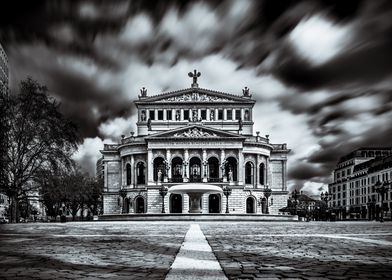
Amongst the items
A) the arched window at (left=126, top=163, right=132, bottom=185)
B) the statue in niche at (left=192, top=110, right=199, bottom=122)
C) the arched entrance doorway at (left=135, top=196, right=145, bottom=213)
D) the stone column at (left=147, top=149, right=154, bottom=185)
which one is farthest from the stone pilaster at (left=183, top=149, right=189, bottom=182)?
the arched window at (left=126, top=163, right=132, bottom=185)

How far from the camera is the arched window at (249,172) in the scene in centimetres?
7844

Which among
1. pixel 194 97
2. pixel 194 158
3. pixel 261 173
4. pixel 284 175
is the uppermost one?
pixel 194 97

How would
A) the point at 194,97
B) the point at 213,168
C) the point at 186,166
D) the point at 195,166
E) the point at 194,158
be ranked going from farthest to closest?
the point at 194,97 → the point at 213,168 → the point at 195,166 → the point at 194,158 → the point at 186,166

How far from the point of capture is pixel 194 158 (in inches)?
3017

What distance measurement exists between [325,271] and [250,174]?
72.7 m

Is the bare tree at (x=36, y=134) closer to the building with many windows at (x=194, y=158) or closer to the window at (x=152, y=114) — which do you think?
the building with many windows at (x=194, y=158)

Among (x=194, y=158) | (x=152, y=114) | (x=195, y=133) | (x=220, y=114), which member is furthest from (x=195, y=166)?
(x=152, y=114)

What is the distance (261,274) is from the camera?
6.17m

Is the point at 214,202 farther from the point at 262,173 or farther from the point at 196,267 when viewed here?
the point at 196,267

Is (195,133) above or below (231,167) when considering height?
above

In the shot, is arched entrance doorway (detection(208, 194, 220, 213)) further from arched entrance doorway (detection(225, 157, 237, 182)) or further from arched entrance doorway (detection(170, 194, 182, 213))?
arched entrance doorway (detection(170, 194, 182, 213))

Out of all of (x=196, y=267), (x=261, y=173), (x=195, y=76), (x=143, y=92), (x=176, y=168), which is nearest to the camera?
(x=196, y=267)

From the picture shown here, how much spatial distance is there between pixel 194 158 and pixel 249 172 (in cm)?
900

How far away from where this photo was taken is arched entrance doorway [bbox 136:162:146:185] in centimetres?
7844
